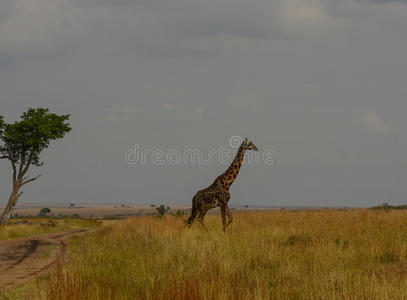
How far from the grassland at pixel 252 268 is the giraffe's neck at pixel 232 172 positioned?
2617mm

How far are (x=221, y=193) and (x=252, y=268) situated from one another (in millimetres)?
7293

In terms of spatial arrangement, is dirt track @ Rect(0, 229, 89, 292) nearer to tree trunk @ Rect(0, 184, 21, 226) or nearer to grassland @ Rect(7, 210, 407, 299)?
grassland @ Rect(7, 210, 407, 299)

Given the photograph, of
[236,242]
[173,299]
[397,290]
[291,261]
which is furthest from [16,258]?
[397,290]

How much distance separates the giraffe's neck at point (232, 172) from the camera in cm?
1716

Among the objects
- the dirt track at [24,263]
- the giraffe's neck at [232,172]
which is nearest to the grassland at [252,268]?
the dirt track at [24,263]

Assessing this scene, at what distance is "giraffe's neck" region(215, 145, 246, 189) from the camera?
56.3 feet

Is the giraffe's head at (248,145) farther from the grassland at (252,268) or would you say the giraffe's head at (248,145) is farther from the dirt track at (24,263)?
the dirt track at (24,263)

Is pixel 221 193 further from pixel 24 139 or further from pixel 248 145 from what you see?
pixel 24 139

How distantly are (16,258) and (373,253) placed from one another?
10.4 meters

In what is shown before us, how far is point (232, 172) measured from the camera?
1741 cm

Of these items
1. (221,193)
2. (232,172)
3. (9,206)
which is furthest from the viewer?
(9,206)

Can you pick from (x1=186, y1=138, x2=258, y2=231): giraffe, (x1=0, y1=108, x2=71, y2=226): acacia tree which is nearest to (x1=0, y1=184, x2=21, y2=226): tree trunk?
(x1=0, y1=108, x2=71, y2=226): acacia tree

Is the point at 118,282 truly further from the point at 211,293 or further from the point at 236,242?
the point at 236,242

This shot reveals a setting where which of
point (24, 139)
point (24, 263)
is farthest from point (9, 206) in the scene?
point (24, 263)
